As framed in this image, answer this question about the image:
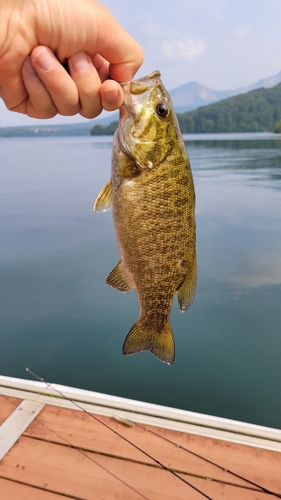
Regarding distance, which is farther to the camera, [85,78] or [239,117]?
[239,117]

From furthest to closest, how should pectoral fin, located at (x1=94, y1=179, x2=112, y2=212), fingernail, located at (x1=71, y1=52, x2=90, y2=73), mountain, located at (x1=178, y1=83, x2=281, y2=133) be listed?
mountain, located at (x1=178, y1=83, x2=281, y2=133)
pectoral fin, located at (x1=94, y1=179, x2=112, y2=212)
fingernail, located at (x1=71, y1=52, x2=90, y2=73)

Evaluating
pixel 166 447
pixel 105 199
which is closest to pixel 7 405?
pixel 166 447

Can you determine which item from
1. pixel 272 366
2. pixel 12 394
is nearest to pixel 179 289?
pixel 12 394

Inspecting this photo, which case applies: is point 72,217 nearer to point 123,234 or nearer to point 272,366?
point 272,366

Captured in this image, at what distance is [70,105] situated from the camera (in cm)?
189

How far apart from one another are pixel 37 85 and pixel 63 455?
10.5ft

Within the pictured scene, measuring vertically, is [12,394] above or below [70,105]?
below

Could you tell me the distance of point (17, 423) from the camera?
13.2ft

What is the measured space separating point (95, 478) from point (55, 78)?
Answer: 319cm

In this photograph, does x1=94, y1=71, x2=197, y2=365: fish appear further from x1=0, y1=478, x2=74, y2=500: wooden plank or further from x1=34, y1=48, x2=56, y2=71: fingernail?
x1=0, y1=478, x2=74, y2=500: wooden plank

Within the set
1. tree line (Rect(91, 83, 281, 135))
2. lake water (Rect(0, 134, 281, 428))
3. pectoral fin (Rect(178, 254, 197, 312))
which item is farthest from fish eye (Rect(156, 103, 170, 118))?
tree line (Rect(91, 83, 281, 135))

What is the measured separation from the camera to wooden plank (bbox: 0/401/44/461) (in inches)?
149

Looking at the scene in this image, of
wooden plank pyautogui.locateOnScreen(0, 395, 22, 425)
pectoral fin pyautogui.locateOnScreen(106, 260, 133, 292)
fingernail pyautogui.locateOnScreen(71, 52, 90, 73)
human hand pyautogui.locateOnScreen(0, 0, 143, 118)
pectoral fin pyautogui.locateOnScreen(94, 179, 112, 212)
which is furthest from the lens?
wooden plank pyautogui.locateOnScreen(0, 395, 22, 425)

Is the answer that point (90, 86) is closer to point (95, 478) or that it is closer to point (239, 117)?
point (95, 478)
